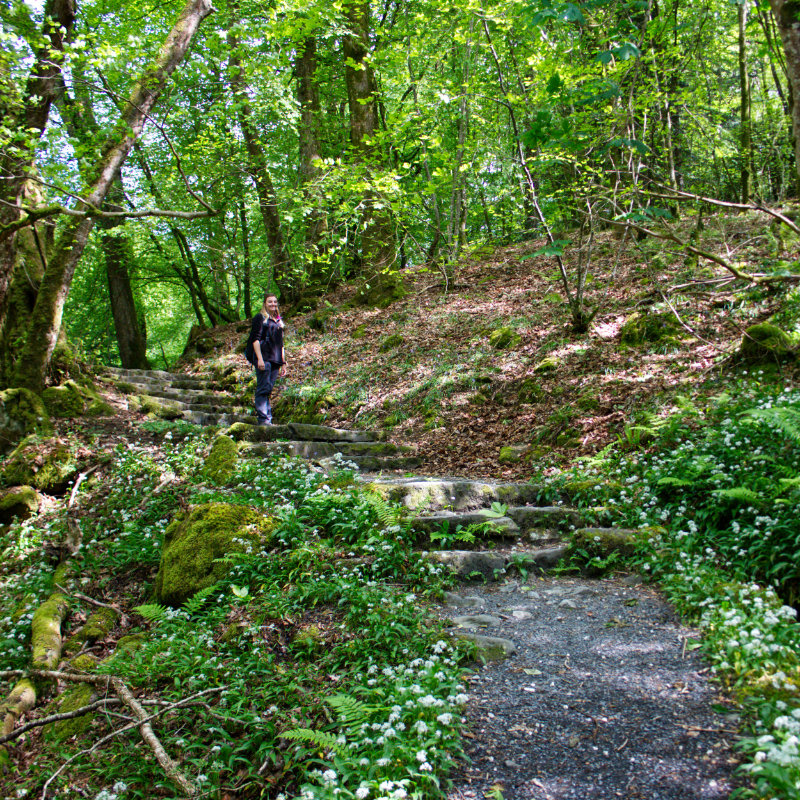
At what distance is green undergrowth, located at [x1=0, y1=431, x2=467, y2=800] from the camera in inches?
111

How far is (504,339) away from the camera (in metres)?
10.3

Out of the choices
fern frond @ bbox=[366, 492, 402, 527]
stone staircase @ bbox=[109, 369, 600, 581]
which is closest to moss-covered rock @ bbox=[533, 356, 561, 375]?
stone staircase @ bbox=[109, 369, 600, 581]

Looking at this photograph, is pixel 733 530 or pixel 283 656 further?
pixel 733 530

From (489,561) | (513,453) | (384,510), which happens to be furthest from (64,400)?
(489,561)

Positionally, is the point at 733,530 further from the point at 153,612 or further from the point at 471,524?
the point at 153,612

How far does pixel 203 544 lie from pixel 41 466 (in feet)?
13.7

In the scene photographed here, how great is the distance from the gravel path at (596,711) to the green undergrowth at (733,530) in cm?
17

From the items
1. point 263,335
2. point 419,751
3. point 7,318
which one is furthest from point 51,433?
point 419,751

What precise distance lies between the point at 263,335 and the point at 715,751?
8628 millimetres

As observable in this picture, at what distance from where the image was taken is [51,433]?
28.6ft

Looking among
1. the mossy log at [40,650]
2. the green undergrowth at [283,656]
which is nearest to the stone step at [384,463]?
the green undergrowth at [283,656]

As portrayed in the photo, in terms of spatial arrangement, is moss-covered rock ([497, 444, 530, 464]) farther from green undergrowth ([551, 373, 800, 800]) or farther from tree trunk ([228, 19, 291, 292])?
tree trunk ([228, 19, 291, 292])

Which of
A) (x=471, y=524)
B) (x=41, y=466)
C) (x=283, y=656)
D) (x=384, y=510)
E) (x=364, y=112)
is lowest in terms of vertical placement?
(x=283, y=656)

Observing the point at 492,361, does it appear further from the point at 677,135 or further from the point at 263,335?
the point at 677,135
